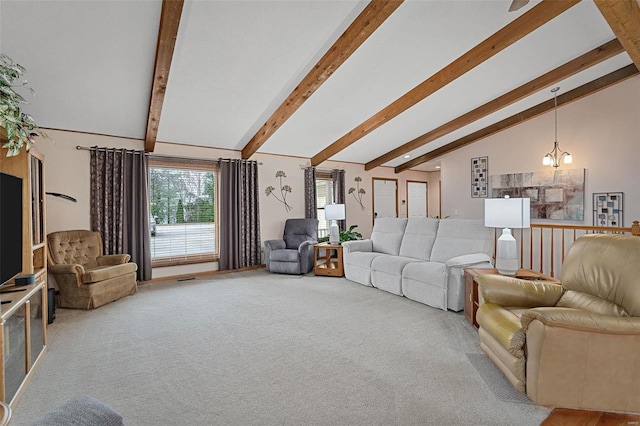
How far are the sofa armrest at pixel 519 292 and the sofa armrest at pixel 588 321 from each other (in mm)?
590

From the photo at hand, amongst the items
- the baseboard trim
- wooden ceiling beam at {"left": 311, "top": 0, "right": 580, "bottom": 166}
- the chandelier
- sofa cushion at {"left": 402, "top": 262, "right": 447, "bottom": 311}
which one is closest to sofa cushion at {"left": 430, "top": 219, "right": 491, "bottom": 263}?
sofa cushion at {"left": 402, "top": 262, "right": 447, "bottom": 311}

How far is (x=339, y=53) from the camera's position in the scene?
3.29m

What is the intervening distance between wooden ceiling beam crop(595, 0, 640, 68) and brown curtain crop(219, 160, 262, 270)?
5.11 meters

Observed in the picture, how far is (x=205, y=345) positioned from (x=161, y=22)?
9.33 ft

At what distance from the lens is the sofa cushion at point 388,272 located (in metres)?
4.16

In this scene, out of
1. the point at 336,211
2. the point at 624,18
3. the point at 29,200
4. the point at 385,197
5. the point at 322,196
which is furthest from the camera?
the point at 385,197

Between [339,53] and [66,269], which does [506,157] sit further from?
[66,269]

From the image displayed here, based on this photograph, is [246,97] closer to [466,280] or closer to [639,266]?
[466,280]

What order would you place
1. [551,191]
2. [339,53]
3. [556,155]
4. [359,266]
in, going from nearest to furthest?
[339,53], [359,266], [556,155], [551,191]

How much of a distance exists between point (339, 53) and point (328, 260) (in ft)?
11.3

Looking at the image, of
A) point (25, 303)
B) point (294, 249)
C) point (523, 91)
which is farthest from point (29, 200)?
point (523, 91)

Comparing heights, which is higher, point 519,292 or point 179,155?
point 179,155

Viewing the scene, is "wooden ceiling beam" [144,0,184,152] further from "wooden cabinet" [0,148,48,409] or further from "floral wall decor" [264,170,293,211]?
"floral wall decor" [264,170,293,211]

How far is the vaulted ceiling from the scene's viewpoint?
2.79 meters
